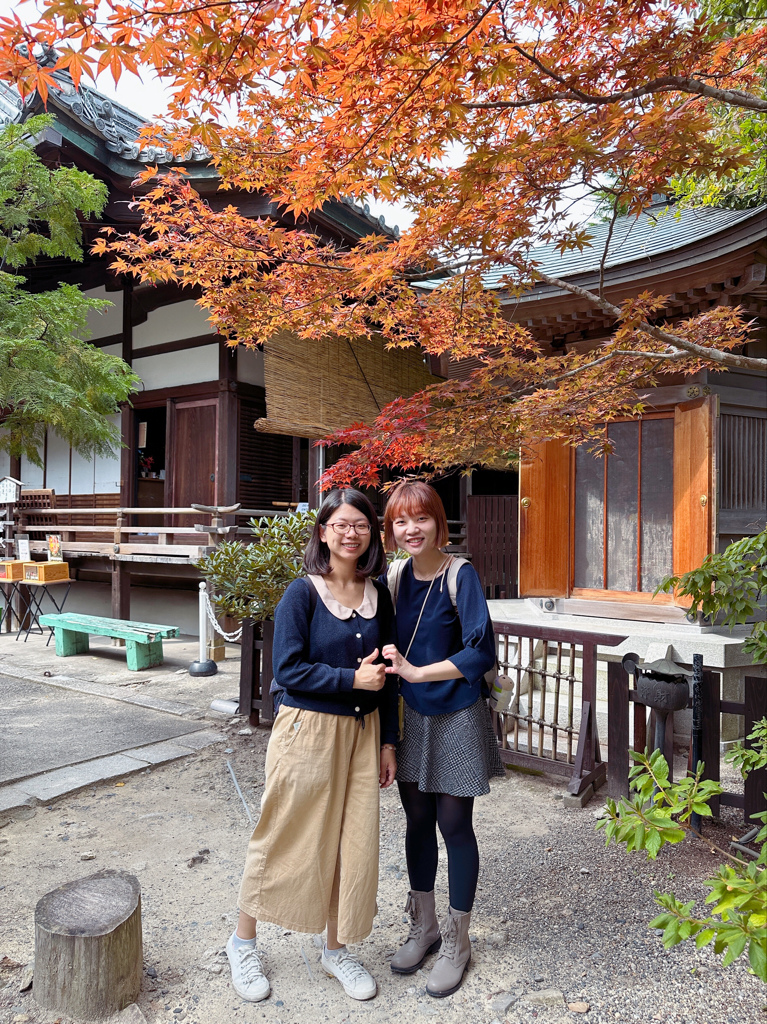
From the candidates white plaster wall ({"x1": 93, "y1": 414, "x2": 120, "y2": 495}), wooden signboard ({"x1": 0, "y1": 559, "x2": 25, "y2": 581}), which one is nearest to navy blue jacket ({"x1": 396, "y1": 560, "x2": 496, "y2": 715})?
wooden signboard ({"x1": 0, "y1": 559, "x2": 25, "y2": 581})

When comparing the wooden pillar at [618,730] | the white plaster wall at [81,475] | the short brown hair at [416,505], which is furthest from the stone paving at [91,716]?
the white plaster wall at [81,475]

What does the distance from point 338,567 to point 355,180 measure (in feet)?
7.09

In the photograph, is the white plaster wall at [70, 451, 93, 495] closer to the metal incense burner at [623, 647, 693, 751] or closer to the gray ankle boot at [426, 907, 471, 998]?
the metal incense burner at [623, 647, 693, 751]

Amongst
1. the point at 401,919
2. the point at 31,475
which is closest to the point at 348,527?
the point at 401,919

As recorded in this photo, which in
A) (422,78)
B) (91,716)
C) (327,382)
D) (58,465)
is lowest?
(91,716)

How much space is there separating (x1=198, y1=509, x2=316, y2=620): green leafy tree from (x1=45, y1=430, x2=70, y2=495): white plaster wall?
26.4ft

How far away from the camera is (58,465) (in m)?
12.4

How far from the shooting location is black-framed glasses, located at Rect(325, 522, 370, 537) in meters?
2.32

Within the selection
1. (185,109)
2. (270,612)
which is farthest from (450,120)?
(270,612)

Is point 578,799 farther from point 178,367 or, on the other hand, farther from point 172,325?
point 172,325

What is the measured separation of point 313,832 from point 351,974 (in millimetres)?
597

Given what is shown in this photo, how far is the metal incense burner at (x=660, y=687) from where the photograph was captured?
12.4 ft

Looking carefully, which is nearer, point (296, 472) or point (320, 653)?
point (320, 653)

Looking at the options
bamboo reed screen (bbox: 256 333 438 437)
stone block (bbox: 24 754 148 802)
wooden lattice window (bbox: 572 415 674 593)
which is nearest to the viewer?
stone block (bbox: 24 754 148 802)
